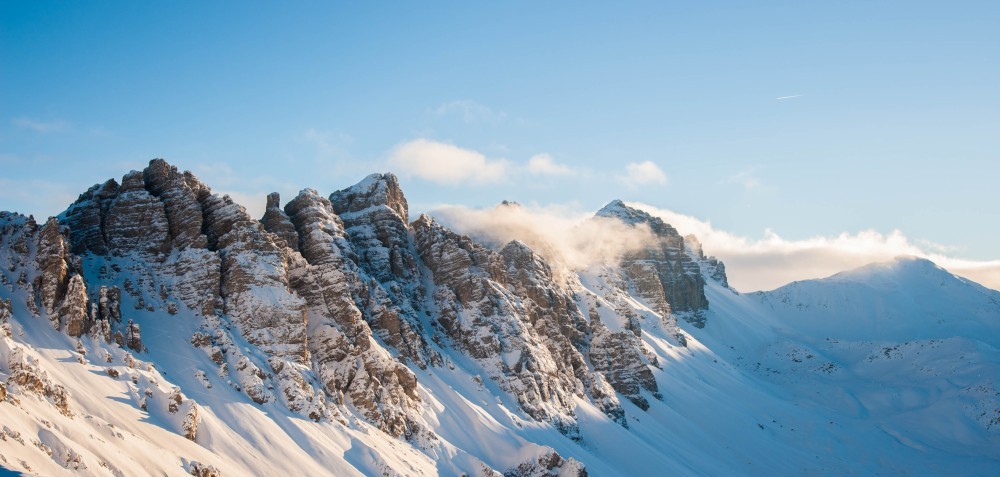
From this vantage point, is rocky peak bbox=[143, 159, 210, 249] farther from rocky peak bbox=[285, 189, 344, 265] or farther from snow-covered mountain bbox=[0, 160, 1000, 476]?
rocky peak bbox=[285, 189, 344, 265]

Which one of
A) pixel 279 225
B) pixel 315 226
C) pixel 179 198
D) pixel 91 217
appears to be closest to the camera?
pixel 91 217

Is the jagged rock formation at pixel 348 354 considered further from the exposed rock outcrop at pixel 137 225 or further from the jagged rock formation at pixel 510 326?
the jagged rock formation at pixel 510 326

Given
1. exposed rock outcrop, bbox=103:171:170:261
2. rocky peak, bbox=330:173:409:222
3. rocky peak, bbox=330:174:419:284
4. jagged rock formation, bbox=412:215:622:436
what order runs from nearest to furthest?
exposed rock outcrop, bbox=103:171:170:261 < jagged rock formation, bbox=412:215:622:436 < rocky peak, bbox=330:174:419:284 < rocky peak, bbox=330:173:409:222

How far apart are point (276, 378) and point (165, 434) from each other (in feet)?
68.1

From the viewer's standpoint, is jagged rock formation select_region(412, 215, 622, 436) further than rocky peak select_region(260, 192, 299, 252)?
Yes

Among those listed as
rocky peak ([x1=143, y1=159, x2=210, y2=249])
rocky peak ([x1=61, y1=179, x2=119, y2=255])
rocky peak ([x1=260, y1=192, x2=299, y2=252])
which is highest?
rocky peak ([x1=260, y1=192, x2=299, y2=252])

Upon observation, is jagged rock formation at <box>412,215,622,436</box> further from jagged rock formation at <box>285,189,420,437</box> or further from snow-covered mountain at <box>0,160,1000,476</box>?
jagged rock formation at <box>285,189,420,437</box>

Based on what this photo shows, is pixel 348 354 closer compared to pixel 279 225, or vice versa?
pixel 348 354

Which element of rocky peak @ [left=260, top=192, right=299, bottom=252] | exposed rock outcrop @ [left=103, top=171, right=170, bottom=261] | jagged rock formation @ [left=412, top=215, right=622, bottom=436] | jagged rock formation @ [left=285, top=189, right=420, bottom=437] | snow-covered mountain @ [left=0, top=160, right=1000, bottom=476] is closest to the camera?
snow-covered mountain @ [left=0, top=160, right=1000, bottom=476]

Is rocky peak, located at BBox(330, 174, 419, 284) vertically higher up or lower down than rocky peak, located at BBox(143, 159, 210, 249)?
higher up

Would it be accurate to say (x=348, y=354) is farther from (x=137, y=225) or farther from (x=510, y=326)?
(x=510, y=326)

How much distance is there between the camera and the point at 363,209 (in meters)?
154

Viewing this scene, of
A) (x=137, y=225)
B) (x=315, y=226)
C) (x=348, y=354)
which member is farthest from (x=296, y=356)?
(x=315, y=226)

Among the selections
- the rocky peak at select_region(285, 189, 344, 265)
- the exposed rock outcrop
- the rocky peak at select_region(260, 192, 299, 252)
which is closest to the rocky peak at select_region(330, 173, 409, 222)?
the rocky peak at select_region(285, 189, 344, 265)
